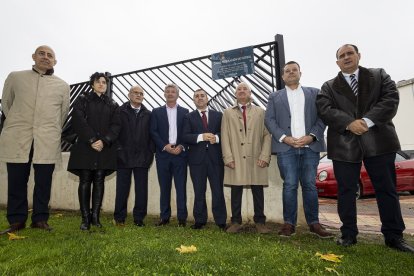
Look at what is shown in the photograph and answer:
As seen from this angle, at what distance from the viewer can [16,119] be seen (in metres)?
4.02

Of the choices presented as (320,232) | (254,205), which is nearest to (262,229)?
(254,205)

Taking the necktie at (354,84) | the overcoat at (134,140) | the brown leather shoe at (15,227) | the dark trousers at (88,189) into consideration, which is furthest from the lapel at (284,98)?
the brown leather shoe at (15,227)

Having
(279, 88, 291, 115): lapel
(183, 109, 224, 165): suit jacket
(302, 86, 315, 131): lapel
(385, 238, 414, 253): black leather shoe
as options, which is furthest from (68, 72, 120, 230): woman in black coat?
(385, 238, 414, 253): black leather shoe

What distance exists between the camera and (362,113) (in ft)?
11.7

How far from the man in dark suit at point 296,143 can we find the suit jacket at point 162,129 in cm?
141

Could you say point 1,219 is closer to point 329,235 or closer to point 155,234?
point 155,234

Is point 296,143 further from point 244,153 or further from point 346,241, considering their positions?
point 346,241

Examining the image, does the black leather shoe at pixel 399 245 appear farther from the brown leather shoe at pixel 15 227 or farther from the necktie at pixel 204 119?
the brown leather shoe at pixel 15 227

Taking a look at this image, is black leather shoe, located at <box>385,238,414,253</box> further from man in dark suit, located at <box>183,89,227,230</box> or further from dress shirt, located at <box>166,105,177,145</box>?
dress shirt, located at <box>166,105,177,145</box>

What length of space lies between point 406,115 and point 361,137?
76.4 ft

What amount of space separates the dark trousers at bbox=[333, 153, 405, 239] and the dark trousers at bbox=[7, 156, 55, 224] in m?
3.66

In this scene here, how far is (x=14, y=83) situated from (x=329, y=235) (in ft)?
14.8

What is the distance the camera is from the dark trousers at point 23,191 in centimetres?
396

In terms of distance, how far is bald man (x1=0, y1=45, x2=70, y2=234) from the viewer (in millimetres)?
3963
